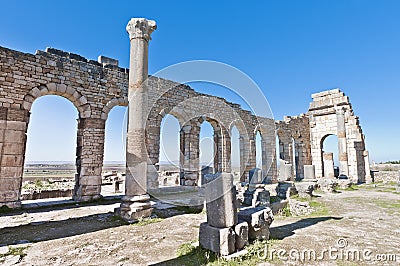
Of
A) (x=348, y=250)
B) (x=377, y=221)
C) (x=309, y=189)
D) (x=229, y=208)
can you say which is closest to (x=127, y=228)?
(x=229, y=208)

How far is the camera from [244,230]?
4078 mm

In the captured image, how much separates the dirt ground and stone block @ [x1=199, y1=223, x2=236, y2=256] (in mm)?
609

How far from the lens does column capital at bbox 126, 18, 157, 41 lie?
700 cm

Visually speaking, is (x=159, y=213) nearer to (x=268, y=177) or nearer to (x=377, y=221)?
(x=377, y=221)

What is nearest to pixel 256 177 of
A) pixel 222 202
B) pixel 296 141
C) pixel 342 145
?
pixel 222 202

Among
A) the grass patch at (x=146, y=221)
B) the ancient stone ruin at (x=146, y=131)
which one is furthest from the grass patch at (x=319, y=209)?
the grass patch at (x=146, y=221)

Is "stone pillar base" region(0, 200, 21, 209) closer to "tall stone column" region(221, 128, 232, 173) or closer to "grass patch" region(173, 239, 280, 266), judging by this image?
"grass patch" region(173, 239, 280, 266)

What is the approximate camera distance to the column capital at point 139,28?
7.00 meters

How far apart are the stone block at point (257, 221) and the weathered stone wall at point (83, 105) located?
24.4ft

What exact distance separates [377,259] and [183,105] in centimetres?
1152

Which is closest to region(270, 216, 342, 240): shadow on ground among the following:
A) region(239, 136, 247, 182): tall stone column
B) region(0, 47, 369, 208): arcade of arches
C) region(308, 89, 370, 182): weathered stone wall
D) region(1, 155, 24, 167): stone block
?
region(0, 47, 369, 208): arcade of arches

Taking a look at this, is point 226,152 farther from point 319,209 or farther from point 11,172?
point 11,172

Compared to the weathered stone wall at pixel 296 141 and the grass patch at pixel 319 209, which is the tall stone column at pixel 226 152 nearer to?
the weathered stone wall at pixel 296 141

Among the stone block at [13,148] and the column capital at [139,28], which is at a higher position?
the column capital at [139,28]
